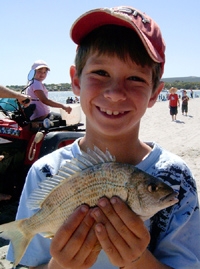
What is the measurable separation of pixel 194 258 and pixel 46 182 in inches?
35.4

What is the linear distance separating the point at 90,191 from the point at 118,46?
0.86 metres

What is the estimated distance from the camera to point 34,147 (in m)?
5.15

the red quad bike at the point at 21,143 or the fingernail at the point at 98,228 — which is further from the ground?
the fingernail at the point at 98,228

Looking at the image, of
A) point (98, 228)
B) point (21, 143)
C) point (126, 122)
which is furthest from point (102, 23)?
point (21, 143)

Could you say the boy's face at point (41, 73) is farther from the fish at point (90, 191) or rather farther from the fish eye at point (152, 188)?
the fish eye at point (152, 188)

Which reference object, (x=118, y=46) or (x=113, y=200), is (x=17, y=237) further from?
(x=118, y=46)

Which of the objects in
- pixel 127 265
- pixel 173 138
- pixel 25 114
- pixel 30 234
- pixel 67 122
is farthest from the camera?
pixel 173 138

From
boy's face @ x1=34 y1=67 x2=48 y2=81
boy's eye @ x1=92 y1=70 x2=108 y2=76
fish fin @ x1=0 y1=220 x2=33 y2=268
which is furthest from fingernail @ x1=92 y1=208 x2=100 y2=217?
boy's face @ x1=34 y1=67 x2=48 y2=81

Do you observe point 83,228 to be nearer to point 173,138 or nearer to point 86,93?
point 86,93

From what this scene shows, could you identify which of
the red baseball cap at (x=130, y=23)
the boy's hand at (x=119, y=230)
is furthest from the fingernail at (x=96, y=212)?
the red baseball cap at (x=130, y=23)

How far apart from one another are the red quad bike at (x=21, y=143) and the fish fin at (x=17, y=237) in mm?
3167

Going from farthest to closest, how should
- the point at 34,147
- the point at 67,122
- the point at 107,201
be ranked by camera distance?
the point at 67,122 → the point at 34,147 → the point at 107,201

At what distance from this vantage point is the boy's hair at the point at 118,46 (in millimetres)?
1932

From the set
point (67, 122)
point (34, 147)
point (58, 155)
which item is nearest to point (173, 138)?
point (67, 122)
